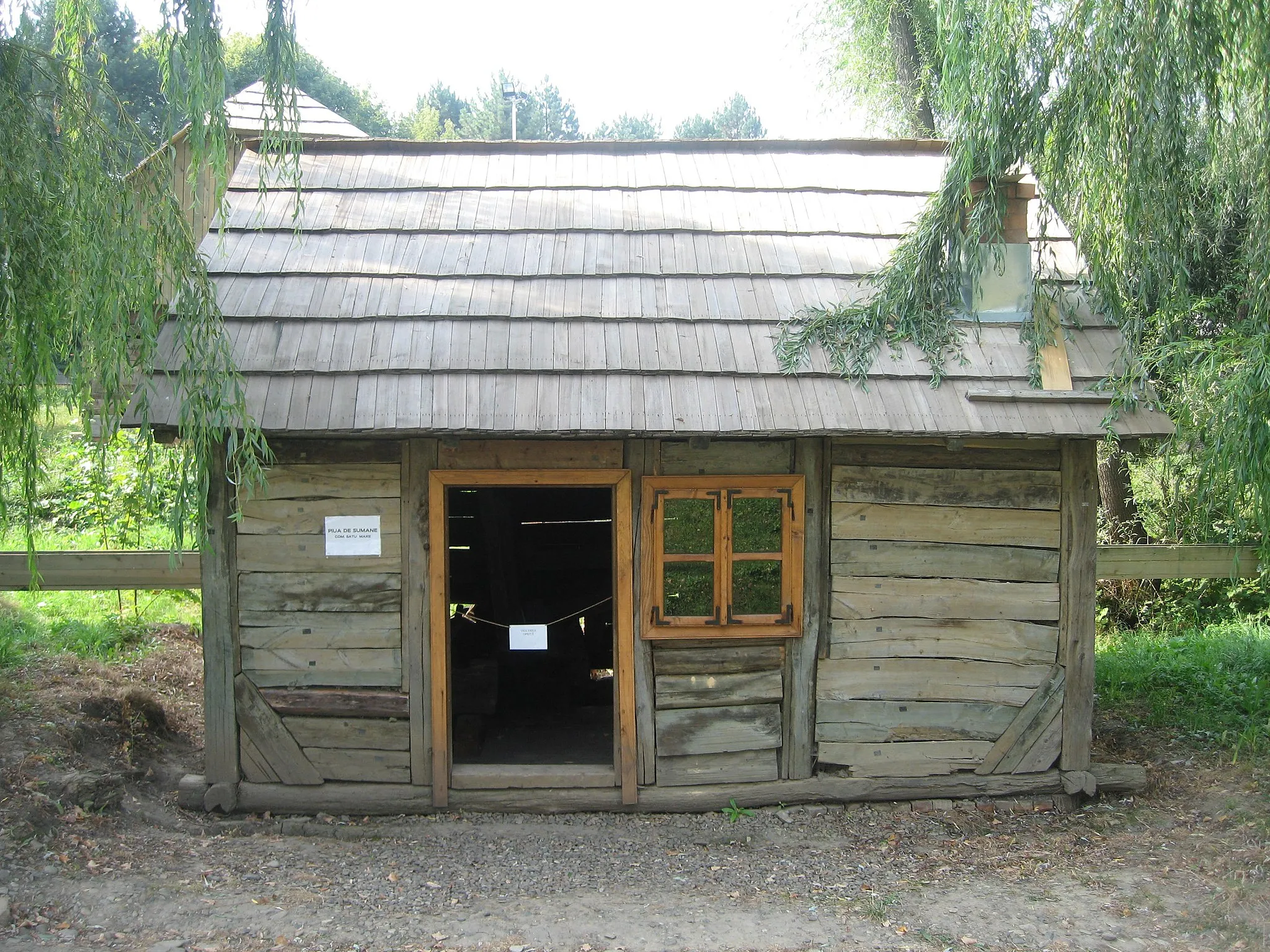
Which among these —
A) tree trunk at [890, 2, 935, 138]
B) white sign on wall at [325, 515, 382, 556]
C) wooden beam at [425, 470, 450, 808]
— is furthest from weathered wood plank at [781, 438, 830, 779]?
tree trunk at [890, 2, 935, 138]

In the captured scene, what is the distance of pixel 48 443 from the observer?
190 inches

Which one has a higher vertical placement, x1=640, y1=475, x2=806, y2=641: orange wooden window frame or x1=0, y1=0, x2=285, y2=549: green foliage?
x1=0, y1=0, x2=285, y2=549: green foliage

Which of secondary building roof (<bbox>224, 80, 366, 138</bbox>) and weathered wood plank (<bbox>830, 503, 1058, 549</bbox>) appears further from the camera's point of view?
secondary building roof (<bbox>224, 80, 366, 138</bbox>)

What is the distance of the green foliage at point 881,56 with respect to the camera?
11.8 meters

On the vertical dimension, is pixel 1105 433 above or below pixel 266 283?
below

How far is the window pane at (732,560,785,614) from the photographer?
5.70 meters

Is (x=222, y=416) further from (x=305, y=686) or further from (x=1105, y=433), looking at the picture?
(x=1105, y=433)

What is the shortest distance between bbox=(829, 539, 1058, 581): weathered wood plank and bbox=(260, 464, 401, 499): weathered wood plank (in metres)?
2.57

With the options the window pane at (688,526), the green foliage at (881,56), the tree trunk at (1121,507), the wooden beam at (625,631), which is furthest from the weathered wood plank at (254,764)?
the green foliage at (881,56)

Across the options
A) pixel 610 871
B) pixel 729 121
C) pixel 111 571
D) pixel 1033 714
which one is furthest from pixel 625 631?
pixel 729 121

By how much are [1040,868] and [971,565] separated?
64.9 inches

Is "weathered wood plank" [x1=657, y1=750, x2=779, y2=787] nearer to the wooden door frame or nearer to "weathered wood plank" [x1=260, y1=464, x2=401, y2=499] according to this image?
the wooden door frame

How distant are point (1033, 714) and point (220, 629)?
15.5ft

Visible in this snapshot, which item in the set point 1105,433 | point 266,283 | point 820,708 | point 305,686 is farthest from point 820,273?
point 305,686
